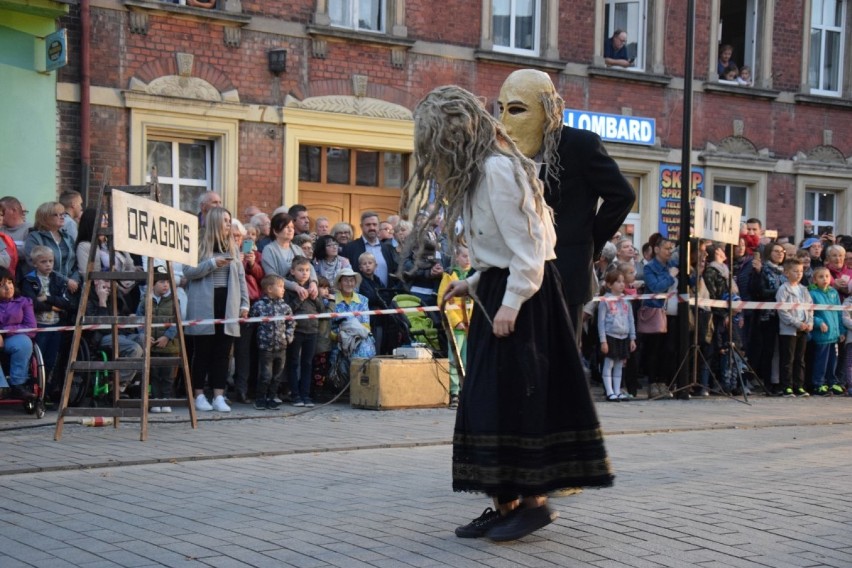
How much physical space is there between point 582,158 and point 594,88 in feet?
51.3

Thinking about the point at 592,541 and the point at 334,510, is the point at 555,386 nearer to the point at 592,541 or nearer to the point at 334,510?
the point at 592,541

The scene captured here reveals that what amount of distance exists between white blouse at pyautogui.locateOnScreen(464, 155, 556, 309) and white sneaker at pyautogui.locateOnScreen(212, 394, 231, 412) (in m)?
6.78

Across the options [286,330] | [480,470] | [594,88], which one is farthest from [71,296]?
[594,88]

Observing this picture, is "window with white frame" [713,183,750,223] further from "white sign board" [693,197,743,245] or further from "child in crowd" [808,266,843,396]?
"white sign board" [693,197,743,245]

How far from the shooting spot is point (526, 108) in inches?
272

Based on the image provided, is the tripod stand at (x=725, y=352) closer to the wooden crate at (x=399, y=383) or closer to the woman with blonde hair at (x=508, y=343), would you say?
the wooden crate at (x=399, y=383)

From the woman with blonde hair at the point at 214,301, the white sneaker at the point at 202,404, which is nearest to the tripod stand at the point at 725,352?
the woman with blonde hair at the point at 214,301

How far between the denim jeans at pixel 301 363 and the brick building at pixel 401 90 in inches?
204

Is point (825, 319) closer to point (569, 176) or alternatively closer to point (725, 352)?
point (725, 352)

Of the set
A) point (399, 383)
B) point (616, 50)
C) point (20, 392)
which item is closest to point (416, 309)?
point (399, 383)

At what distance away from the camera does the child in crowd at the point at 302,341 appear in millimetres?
13281

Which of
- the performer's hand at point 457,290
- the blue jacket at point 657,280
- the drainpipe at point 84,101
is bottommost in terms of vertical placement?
the blue jacket at point 657,280

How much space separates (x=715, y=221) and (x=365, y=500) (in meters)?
8.93

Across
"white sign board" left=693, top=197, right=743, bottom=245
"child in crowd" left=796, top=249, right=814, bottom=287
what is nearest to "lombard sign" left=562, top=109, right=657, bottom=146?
"child in crowd" left=796, top=249, right=814, bottom=287
